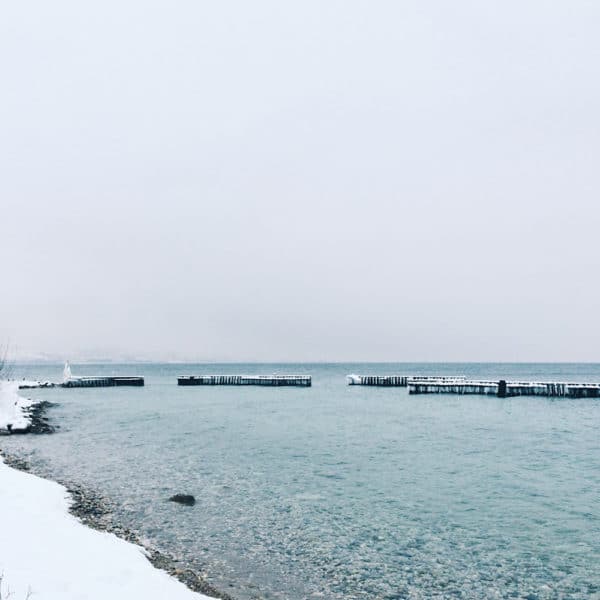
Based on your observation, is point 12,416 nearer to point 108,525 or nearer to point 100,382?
point 108,525

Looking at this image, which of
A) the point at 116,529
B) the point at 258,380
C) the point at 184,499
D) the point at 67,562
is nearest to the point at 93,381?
the point at 258,380

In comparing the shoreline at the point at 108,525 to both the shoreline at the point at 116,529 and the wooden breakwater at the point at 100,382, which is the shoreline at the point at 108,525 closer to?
the shoreline at the point at 116,529

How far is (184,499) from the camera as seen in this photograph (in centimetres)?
1792

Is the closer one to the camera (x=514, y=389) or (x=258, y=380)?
(x=514, y=389)

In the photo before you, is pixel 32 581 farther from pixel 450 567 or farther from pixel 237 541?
pixel 450 567

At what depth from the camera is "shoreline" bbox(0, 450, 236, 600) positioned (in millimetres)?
10906

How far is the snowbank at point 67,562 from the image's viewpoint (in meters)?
8.73

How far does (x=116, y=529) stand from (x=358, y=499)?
337 inches

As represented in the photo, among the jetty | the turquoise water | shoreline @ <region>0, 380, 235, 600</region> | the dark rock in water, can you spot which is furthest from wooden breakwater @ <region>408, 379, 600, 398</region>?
shoreline @ <region>0, 380, 235, 600</region>

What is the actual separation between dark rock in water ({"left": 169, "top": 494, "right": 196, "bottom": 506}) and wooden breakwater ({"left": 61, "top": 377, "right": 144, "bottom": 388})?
8246 centimetres

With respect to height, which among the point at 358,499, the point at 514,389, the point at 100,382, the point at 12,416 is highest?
the point at 514,389

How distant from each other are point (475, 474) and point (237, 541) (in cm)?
1304

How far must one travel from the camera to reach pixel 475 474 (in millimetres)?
22953

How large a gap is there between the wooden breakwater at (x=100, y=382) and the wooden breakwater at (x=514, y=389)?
177 ft
